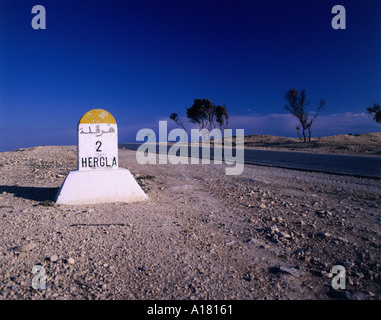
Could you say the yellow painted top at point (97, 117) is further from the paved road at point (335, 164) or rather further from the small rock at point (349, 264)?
the paved road at point (335, 164)

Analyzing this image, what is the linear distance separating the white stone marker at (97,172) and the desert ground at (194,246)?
0.28 metres

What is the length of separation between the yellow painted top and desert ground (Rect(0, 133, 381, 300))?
1.85 metres

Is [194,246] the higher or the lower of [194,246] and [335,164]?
the lower

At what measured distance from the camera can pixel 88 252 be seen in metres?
3.16

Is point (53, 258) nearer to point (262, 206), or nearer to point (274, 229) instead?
point (274, 229)

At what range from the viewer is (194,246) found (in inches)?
135

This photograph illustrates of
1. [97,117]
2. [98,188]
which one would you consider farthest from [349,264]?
[97,117]

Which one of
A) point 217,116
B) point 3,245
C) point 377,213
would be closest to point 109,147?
point 3,245

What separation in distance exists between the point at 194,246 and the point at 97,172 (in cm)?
296

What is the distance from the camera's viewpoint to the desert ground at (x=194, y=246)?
2514 millimetres

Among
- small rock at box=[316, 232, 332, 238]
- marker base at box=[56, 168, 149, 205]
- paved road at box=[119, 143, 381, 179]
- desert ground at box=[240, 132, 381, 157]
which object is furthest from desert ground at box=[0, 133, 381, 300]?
desert ground at box=[240, 132, 381, 157]

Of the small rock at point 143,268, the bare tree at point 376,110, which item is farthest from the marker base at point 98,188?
the bare tree at point 376,110

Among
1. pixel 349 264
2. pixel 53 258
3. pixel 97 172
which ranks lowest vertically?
pixel 349 264

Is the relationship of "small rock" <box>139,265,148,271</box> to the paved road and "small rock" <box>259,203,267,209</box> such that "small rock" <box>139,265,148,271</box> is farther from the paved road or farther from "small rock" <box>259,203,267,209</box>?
the paved road
